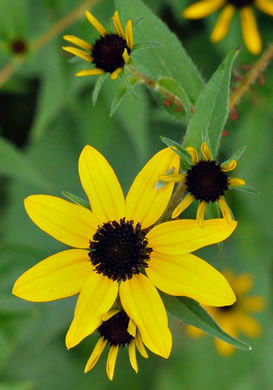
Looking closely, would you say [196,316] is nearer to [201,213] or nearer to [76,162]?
[201,213]

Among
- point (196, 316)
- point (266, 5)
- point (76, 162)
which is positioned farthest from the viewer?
point (76, 162)

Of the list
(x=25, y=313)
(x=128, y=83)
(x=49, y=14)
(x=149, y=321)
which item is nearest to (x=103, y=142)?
(x=49, y=14)

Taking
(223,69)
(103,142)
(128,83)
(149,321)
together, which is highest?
(128,83)

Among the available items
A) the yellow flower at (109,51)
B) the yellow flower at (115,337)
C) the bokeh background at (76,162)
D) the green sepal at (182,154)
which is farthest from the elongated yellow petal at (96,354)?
the bokeh background at (76,162)

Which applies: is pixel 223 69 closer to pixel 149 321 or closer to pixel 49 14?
pixel 149 321

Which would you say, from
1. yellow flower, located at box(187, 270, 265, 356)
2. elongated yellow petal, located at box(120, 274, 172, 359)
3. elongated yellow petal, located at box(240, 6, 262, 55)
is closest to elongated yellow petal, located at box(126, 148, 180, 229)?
elongated yellow petal, located at box(120, 274, 172, 359)

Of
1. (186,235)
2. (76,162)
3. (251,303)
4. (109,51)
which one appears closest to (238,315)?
(251,303)
